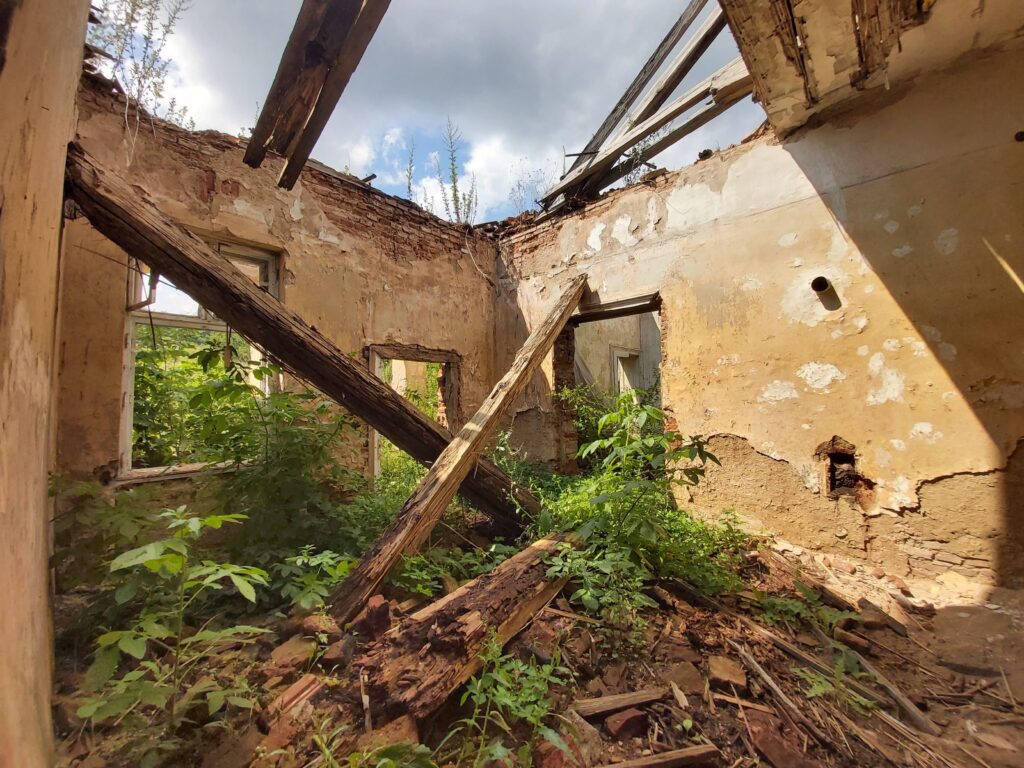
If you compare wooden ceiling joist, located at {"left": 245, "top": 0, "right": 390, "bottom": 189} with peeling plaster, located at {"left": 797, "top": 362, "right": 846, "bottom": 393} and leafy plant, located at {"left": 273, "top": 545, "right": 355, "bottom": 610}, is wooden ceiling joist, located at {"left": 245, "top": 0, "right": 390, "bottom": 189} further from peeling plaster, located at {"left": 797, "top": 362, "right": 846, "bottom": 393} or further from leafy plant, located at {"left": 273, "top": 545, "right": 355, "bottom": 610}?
peeling plaster, located at {"left": 797, "top": 362, "right": 846, "bottom": 393}

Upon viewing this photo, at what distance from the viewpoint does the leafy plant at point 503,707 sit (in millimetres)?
1584

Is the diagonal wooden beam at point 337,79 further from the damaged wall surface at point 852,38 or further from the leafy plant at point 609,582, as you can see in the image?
the leafy plant at point 609,582

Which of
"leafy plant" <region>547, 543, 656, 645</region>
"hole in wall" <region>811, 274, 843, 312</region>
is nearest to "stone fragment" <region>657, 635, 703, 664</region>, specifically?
"leafy plant" <region>547, 543, 656, 645</region>

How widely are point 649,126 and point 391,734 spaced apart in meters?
5.51

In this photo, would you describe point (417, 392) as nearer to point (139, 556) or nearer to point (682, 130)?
point (682, 130)

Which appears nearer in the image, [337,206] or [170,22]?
[170,22]

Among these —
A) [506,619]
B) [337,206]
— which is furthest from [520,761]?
[337,206]

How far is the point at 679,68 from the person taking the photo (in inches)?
182

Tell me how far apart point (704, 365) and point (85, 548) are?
4.49m

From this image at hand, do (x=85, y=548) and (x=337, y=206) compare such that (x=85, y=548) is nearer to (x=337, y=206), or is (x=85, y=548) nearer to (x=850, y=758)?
(x=850, y=758)

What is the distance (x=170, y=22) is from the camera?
3.51 meters

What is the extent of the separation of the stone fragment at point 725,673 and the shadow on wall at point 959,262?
2067mm

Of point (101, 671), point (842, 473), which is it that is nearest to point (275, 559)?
point (101, 671)

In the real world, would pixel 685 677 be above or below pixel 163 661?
below
